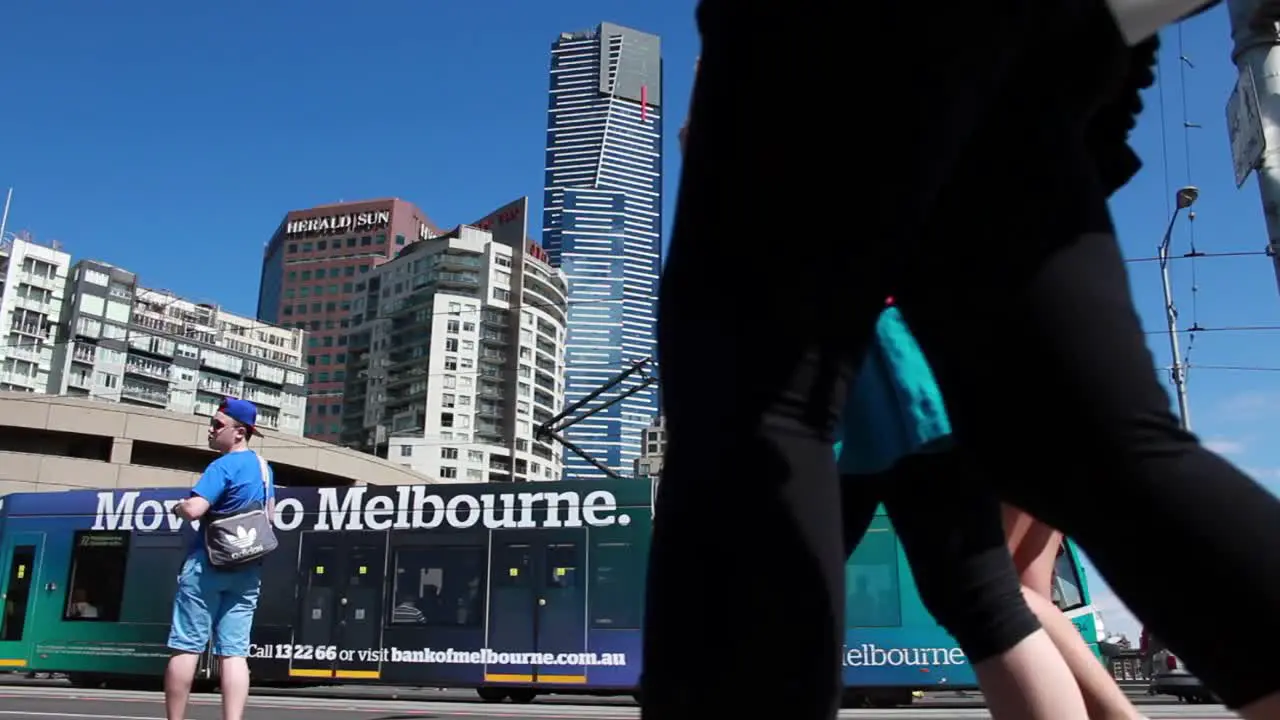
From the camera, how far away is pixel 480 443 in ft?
301

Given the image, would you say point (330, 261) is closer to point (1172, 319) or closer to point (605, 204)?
point (605, 204)

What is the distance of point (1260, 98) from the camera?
186 inches

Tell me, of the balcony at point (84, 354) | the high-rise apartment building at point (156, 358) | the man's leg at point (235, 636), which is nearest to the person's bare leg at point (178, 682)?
the man's leg at point (235, 636)

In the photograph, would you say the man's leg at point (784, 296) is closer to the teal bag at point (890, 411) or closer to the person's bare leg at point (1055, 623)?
the teal bag at point (890, 411)

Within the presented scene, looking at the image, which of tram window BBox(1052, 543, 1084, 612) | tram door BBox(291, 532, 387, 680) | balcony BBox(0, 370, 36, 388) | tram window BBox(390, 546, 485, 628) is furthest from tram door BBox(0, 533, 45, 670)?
balcony BBox(0, 370, 36, 388)

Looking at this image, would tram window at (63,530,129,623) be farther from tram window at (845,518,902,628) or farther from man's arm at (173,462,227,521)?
man's arm at (173,462,227,521)

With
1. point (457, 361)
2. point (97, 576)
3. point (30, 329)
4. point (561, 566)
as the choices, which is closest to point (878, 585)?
point (561, 566)

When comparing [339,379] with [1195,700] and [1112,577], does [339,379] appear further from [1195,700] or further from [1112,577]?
[1112,577]

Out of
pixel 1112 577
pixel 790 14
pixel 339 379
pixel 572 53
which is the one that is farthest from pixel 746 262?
pixel 572 53

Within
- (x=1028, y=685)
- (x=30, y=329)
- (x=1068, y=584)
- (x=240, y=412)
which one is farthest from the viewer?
(x=30, y=329)

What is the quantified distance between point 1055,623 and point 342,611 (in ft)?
39.0

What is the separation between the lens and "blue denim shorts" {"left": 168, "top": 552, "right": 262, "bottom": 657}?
3963mm

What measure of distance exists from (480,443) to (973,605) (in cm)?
9187

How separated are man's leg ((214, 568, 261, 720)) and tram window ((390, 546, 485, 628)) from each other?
8287 mm
